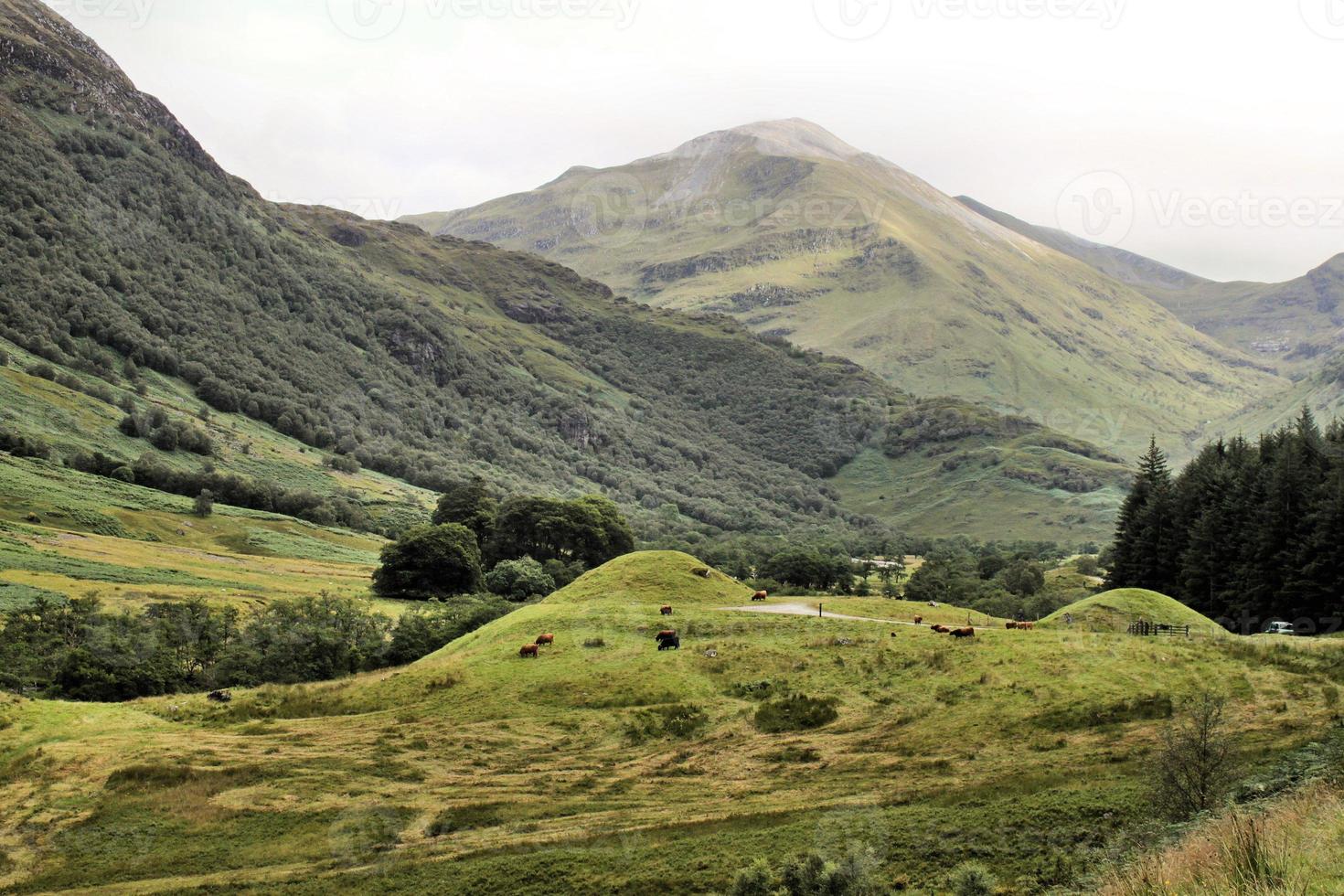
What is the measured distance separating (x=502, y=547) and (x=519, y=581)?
30.0m

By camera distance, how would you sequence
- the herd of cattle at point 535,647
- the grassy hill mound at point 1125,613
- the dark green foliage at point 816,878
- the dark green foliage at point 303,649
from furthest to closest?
the dark green foliage at point 303,649 < the grassy hill mound at point 1125,613 < the herd of cattle at point 535,647 < the dark green foliage at point 816,878

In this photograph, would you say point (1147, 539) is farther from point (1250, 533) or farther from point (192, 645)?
point (192, 645)

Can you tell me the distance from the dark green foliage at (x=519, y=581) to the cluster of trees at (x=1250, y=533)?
68124 mm

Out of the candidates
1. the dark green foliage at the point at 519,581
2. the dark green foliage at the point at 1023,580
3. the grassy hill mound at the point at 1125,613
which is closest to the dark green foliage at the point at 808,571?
the dark green foliage at the point at 1023,580

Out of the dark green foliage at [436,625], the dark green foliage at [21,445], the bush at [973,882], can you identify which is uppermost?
the dark green foliage at [21,445]

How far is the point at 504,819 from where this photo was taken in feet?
127

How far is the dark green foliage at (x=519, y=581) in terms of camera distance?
123 metres

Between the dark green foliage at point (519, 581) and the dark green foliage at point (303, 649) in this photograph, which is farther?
the dark green foliage at point (519, 581)

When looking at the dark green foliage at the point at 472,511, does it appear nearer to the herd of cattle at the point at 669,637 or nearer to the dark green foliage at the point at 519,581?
the dark green foliage at the point at 519,581

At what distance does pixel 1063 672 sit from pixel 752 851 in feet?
66.6

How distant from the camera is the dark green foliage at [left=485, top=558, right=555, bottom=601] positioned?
122894 millimetres

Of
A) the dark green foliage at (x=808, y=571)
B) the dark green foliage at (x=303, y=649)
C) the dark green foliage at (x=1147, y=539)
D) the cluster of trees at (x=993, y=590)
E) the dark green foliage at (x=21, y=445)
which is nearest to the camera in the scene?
the dark green foliage at (x=303, y=649)

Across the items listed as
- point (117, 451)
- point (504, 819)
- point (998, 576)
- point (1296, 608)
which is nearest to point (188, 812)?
point (504, 819)

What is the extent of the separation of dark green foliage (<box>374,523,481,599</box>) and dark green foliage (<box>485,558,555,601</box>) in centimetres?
646
